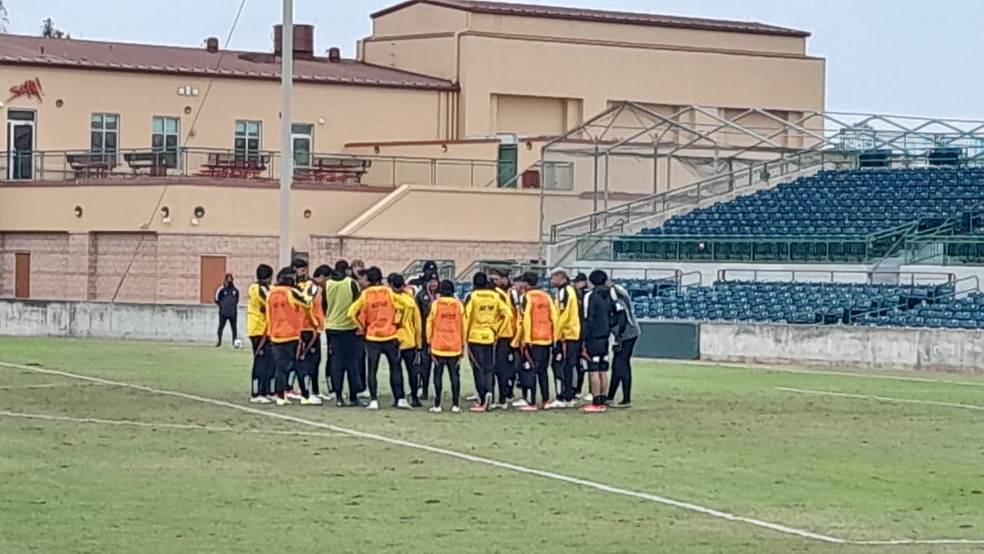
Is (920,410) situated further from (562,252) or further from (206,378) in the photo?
(562,252)

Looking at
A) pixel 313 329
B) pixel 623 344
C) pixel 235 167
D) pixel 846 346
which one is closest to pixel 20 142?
pixel 235 167

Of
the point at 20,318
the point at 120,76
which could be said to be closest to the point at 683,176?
the point at 120,76

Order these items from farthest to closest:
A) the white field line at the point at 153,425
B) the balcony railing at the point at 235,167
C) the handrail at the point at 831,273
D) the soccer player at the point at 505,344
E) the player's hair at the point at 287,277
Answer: the balcony railing at the point at 235,167 < the handrail at the point at 831,273 < the player's hair at the point at 287,277 < the soccer player at the point at 505,344 < the white field line at the point at 153,425

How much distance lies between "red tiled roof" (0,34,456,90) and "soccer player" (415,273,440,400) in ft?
114

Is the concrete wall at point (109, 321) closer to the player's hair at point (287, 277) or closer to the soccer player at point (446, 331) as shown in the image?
the player's hair at point (287, 277)

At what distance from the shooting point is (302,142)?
62.3 metres

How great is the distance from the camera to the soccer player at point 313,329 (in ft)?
85.3

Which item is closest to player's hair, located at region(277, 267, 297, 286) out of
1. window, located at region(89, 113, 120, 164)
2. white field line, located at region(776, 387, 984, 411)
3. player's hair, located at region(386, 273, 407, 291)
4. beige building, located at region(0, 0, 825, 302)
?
player's hair, located at region(386, 273, 407, 291)

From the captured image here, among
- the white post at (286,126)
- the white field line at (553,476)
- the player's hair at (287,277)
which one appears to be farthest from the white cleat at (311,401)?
the white post at (286,126)

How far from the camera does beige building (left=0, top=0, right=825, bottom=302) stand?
179 feet

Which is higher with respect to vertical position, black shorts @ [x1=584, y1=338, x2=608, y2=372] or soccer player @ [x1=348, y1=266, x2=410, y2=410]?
soccer player @ [x1=348, y1=266, x2=410, y2=410]

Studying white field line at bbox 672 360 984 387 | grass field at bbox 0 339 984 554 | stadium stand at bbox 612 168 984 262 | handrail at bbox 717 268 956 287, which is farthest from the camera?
stadium stand at bbox 612 168 984 262

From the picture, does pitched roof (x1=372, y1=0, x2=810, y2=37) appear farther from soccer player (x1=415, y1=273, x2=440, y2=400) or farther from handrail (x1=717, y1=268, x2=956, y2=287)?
soccer player (x1=415, y1=273, x2=440, y2=400)

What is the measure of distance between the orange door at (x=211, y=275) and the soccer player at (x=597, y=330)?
28871mm
